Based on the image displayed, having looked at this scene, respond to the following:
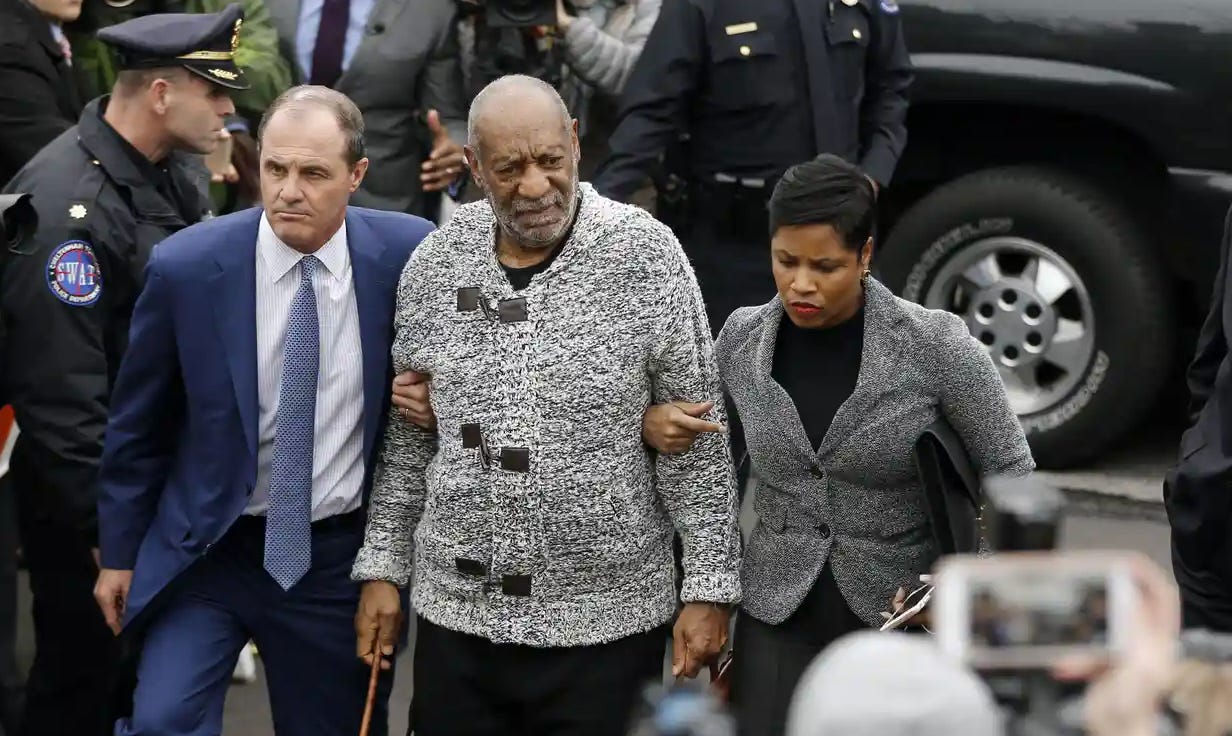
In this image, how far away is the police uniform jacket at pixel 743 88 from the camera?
19.4 ft

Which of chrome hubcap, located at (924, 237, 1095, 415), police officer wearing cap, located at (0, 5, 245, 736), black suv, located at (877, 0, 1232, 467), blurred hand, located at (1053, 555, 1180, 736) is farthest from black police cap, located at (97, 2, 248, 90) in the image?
blurred hand, located at (1053, 555, 1180, 736)

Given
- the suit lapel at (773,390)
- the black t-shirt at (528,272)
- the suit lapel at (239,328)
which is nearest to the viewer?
the black t-shirt at (528,272)

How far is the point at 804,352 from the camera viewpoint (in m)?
4.05

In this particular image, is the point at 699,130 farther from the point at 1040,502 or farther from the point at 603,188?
the point at 1040,502

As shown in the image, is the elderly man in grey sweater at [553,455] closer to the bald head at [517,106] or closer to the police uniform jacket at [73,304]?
the bald head at [517,106]

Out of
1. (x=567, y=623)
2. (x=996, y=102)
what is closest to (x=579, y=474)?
(x=567, y=623)

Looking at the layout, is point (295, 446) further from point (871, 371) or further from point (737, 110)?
point (737, 110)

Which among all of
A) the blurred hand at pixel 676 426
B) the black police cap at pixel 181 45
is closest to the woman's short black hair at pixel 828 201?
the blurred hand at pixel 676 426

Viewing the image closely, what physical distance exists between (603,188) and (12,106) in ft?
5.48

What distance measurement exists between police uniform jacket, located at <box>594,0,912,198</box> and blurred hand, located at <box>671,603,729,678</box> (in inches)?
86.3

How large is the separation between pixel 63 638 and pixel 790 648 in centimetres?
207

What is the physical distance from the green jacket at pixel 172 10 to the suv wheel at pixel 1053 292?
7.27 ft

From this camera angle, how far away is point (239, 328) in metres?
4.14

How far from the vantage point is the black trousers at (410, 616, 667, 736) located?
3912mm
